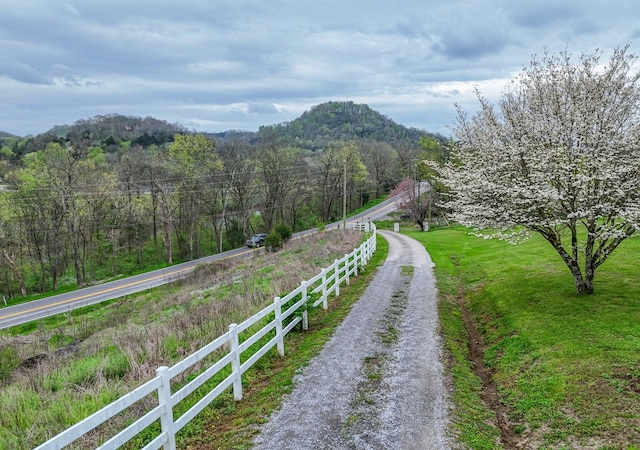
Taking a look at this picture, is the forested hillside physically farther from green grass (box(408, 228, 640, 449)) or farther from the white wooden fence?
the white wooden fence

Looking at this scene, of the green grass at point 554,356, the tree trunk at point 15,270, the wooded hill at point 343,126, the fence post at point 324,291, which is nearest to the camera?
the green grass at point 554,356

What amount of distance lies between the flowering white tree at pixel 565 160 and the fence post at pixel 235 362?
26.7 ft

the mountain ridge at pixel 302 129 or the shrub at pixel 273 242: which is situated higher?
the mountain ridge at pixel 302 129

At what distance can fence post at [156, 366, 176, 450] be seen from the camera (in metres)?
4.88

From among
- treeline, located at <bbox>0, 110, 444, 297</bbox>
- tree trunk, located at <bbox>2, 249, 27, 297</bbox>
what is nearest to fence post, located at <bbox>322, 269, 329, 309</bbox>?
treeline, located at <bbox>0, 110, 444, 297</bbox>

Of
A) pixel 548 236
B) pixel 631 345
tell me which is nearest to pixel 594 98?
pixel 548 236

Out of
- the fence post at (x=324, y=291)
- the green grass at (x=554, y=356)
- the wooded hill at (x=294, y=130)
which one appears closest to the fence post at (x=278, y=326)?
the green grass at (x=554, y=356)

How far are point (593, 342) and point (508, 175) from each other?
4884mm

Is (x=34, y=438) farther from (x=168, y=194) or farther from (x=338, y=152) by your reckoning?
(x=338, y=152)

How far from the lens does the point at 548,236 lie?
39.6 feet

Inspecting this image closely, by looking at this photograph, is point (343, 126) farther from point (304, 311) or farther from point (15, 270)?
point (304, 311)

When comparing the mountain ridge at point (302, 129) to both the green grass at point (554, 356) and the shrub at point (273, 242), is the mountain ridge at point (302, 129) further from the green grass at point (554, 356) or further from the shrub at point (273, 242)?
the green grass at point (554, 356)

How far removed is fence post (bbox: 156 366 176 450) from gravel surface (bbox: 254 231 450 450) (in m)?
1.16

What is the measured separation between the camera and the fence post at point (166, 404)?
4875 mm
